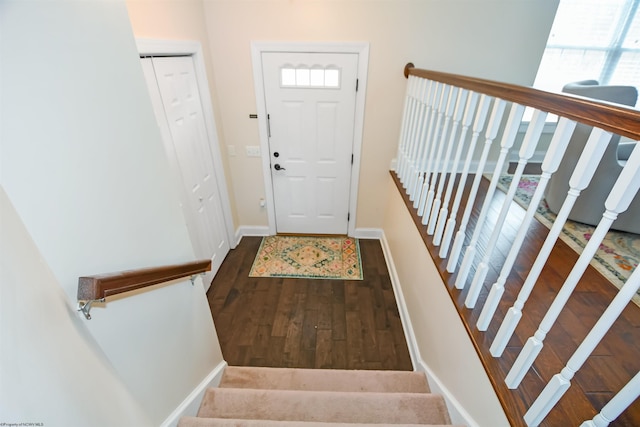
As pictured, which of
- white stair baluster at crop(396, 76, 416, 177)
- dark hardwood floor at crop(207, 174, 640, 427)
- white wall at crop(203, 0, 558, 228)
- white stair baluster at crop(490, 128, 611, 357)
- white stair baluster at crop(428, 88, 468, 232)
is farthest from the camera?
white stair baluster at crop(396, 76, 416, 177)

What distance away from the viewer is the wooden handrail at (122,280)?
789 mm

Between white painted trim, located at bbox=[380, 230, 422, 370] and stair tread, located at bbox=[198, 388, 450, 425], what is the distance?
0.56 m

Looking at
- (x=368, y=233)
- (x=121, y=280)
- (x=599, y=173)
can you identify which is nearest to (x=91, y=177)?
(x=121, y=280)

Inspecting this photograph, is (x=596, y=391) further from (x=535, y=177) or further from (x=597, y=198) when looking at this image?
(x=535, y=177)

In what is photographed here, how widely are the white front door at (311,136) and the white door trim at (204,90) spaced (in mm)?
534

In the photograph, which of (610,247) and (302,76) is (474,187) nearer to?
(610,247)

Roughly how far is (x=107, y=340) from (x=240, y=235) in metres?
2.67

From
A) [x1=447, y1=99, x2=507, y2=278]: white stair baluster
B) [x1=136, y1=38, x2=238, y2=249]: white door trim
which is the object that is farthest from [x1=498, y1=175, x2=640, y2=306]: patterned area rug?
[x1=136, y1=38, x2=238, y2=249]: white door trim

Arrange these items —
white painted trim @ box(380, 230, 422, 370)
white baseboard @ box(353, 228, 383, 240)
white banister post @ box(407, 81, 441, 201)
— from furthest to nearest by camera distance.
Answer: white baseboard @ box(353, 228, 383, 240) → white painted trim @ box(380, 230, 422, 370) → white banister post @ box(407, 81, 441, 201)

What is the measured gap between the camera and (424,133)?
2.17 m

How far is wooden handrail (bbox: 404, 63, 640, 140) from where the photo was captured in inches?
25.3

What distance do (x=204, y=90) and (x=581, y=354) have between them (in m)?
2.86

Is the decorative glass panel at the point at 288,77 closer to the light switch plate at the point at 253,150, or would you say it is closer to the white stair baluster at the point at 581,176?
the light switch plate at the point at 253,150

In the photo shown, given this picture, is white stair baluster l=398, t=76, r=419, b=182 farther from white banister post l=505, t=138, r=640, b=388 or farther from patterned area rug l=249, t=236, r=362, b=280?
white banister post l=505, t=138, r=640, b=388
